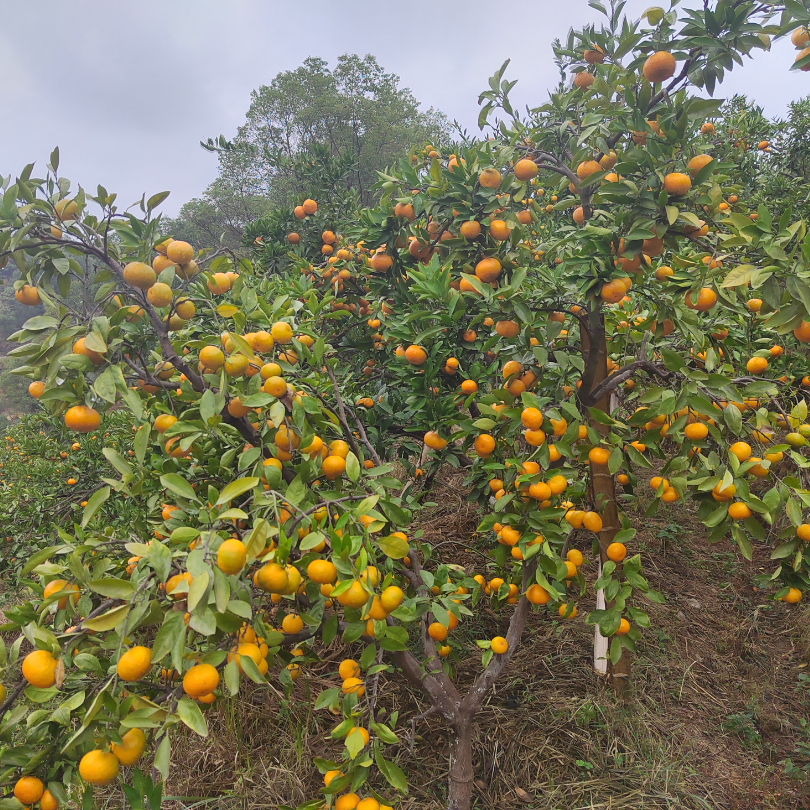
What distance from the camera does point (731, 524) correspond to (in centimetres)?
145

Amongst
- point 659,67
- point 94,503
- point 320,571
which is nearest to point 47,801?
point 94,503

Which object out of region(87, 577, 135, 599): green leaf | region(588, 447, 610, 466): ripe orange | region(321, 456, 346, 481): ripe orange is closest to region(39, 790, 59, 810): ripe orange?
region(87, 577, 135, 599): green leaf

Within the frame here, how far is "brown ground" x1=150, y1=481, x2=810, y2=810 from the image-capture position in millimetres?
1840

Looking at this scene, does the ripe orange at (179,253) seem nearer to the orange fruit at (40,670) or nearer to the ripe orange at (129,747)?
the orange fruit at (40,670)

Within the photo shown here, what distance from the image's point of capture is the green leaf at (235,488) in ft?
3.06

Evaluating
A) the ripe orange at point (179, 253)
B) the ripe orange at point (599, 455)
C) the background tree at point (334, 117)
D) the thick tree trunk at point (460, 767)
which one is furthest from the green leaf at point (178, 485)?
the background tree at point (334, 117)

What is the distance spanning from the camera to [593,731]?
2.03m

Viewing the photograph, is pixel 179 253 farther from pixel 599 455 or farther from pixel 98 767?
pixel 599 455

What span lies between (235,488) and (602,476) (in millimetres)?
1480

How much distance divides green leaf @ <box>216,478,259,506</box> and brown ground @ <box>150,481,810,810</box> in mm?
1579

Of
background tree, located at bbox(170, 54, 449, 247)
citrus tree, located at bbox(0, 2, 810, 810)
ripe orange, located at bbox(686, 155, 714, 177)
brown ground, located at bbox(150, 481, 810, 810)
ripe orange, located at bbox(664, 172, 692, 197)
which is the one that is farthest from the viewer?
background tree, located at bbox(170, 54, 449, 247)

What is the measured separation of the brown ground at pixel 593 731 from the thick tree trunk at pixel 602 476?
127mm

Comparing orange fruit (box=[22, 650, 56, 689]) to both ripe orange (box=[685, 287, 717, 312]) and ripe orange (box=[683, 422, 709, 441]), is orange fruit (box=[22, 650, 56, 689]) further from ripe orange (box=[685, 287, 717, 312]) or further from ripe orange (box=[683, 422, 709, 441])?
ripe orange (box=[685, 287, 717, 312])

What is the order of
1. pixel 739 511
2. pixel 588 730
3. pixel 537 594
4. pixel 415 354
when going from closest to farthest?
pixel 739 511
pixel 537 594
pixel 415 354
pixel 588 730
